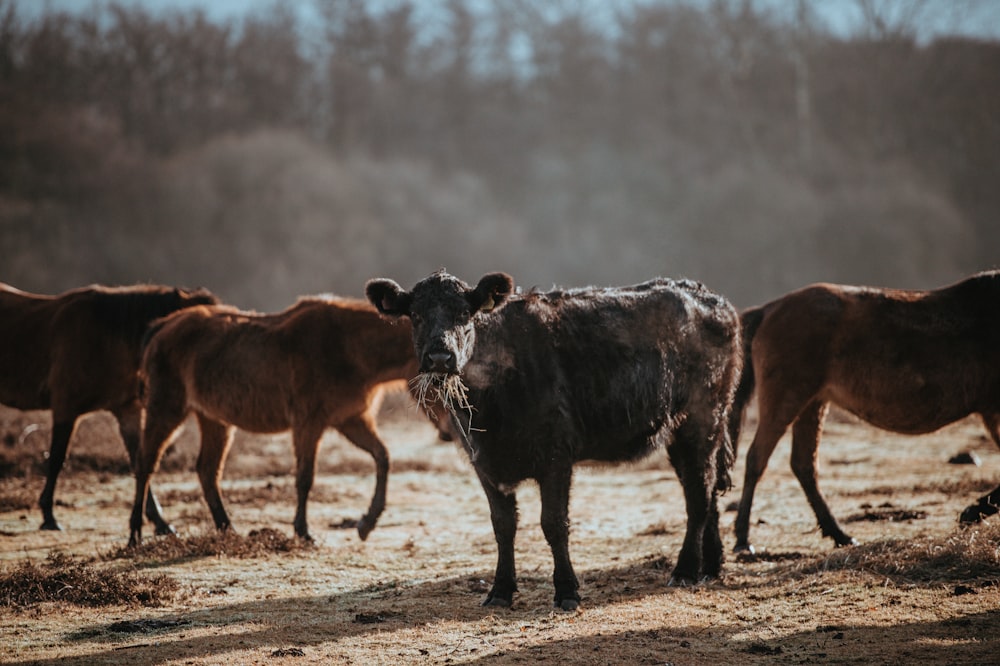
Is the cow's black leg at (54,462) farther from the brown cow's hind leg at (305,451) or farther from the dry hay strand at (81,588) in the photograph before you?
the brown cow's hind leg at (305,451)

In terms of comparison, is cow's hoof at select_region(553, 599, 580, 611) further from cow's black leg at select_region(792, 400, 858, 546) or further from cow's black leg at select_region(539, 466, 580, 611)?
cow's black leg at select_region(792, 400, 858, 546)

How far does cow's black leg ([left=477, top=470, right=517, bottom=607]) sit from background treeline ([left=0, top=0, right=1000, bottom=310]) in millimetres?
32267

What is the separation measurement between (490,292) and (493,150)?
46.4 m

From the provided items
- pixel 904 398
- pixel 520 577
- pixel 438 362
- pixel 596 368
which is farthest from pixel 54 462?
pixel 904 398

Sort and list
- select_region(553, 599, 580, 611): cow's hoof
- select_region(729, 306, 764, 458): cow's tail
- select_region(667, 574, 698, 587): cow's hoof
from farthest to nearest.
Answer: select_region(729, 306, 764, 458): cow's tail → select_region(667, 574, 698, 587): cow's hoof → select_region(553, 599, 580, 611): cow's hoof

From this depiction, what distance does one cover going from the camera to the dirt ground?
5840 millimetres

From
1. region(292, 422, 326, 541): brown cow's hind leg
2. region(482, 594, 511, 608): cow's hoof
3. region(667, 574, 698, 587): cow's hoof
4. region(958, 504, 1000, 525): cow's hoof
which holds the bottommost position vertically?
region(482, 594, 511, 608): cow's hoof

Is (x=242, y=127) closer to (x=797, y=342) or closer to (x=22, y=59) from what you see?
(x=22, y=59)

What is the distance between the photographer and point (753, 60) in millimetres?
55250

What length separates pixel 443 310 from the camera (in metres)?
6.79

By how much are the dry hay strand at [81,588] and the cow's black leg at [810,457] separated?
5.65 metres

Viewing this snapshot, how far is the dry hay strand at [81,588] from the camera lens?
7.16 meters

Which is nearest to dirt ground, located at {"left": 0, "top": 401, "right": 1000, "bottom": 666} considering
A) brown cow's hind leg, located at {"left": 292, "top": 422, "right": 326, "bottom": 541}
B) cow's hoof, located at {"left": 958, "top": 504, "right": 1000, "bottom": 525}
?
cow's hoof, located at {"left": 958, "top": 504, "right": 1000, "bottom": 525}

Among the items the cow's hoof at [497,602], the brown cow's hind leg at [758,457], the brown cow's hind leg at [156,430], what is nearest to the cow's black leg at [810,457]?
the brown cow's hind leg at [758,457]
